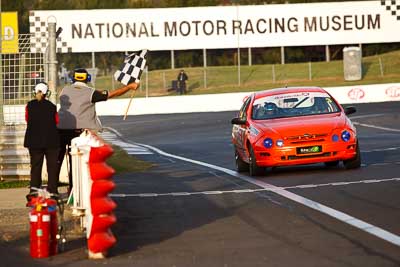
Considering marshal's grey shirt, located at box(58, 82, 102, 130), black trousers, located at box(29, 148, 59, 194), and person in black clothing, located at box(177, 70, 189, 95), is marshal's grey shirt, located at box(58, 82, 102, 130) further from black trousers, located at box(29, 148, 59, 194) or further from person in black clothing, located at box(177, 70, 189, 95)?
person in black clothing, located at box(177, 70, 189, 95)

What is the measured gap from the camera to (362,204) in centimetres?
1202

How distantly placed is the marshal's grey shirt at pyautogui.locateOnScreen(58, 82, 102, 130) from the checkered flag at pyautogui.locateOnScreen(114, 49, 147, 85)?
16.4 feet

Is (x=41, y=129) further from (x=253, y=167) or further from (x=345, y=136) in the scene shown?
(x=345, y=136)

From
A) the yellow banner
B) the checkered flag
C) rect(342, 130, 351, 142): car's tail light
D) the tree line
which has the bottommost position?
rect(342, 130, 351, 142): car's tail light

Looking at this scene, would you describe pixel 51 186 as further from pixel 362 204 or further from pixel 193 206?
pixel 362 204

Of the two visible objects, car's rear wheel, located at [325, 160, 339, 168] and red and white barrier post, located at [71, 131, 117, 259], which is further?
car's rear wheel, located at [325, 160, 339, 168]

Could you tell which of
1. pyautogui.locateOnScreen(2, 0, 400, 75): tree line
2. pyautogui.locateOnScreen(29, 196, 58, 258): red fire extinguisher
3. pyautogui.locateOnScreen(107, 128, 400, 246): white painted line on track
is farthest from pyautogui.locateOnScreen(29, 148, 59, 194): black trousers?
pyautogui.locateOnScreen(2, 0, 400, 75): tree line

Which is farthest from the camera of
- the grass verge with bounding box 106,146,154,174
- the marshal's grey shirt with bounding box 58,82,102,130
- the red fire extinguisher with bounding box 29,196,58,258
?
the grass verge with bounding box 106,146,154,174

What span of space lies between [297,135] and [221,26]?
4341 cm

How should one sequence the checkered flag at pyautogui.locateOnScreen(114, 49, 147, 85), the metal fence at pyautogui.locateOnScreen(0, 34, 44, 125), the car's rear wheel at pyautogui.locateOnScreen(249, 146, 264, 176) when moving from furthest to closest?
the checkered flag at pyautogui.locateOnScreen(114, 49, 147, 85), the metal fence at pyautogui.locateOnScreen(0, 34, 44, 125), the car's rear wheel at pyautogui.locateOnScreen(249, 146, 264, 176)

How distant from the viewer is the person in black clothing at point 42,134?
11984mm

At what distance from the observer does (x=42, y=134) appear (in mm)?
11992

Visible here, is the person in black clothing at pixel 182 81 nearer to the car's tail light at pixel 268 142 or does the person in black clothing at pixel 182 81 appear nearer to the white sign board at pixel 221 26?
the white sign board at pixel 221 26

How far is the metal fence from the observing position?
57.8ft
